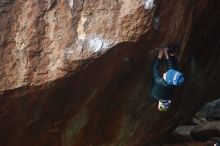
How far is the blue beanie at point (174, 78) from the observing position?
6.45 meters

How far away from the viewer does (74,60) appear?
252 inches

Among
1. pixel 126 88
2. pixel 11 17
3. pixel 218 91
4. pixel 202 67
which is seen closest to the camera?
pixel 11 17

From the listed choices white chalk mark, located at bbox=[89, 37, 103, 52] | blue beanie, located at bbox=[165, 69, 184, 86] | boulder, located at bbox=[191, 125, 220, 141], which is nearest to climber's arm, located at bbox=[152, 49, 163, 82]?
blue beanie, located at bbox=[165, 69, 184, 86]

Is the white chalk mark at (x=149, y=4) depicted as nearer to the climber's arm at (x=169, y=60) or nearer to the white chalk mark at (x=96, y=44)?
the white chalk mark at (x=96, y=44)

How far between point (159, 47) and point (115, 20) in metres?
0.92

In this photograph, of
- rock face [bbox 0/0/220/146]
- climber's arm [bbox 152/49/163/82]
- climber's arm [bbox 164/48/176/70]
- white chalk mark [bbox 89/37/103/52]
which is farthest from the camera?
climber's arm [bbox 152/49/163/82]

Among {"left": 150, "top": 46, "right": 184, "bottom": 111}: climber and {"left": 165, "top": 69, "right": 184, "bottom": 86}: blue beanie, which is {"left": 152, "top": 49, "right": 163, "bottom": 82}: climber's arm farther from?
{"left": 165, "top": 69, "right": 184, "bottom": 86}: blue beanie

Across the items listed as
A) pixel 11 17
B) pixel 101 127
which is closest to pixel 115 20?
pixel 11 17

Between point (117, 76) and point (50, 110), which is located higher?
point (117, 76)

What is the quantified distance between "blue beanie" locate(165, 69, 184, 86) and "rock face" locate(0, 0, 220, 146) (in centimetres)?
56

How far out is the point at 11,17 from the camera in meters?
6.25

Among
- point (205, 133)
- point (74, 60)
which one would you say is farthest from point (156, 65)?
point (205, 133)

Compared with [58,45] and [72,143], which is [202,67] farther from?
[58,45]

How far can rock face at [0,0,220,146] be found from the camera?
20.7 feet
